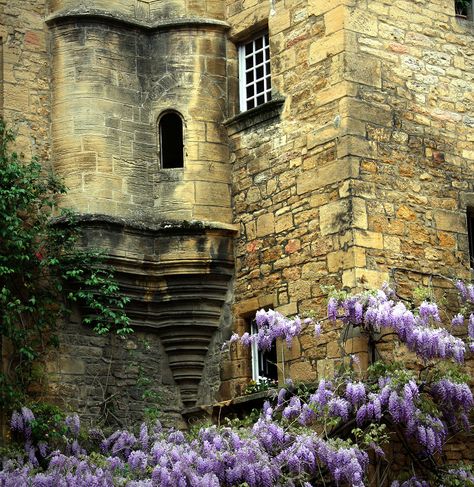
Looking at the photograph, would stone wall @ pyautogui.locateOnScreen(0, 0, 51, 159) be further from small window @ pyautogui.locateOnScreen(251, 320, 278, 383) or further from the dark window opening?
the dark window opening

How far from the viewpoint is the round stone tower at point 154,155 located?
18.8m

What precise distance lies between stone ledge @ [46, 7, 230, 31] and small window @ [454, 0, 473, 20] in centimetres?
301

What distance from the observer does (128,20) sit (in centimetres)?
1930

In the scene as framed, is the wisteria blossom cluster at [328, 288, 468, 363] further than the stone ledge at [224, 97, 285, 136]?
No

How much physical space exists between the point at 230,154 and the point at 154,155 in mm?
989

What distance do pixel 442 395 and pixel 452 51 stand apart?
4690mm

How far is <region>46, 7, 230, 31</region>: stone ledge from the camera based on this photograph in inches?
752

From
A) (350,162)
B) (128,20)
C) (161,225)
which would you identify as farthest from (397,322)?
(128,20)

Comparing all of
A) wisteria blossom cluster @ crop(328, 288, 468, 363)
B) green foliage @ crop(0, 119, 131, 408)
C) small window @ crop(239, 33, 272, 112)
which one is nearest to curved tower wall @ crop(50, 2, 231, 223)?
small window @ crop(239, 33, 272, 112)

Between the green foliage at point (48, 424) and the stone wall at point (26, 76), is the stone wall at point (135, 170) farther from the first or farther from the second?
the green foliage at point (48, 424)

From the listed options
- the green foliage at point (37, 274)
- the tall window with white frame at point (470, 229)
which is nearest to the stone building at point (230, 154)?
the tall window with white frame at point (470, 229)

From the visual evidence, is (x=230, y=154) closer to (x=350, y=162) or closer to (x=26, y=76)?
(x=350, y=162)

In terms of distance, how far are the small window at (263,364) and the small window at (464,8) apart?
16.1 feet

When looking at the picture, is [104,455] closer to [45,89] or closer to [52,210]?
[52,210]
